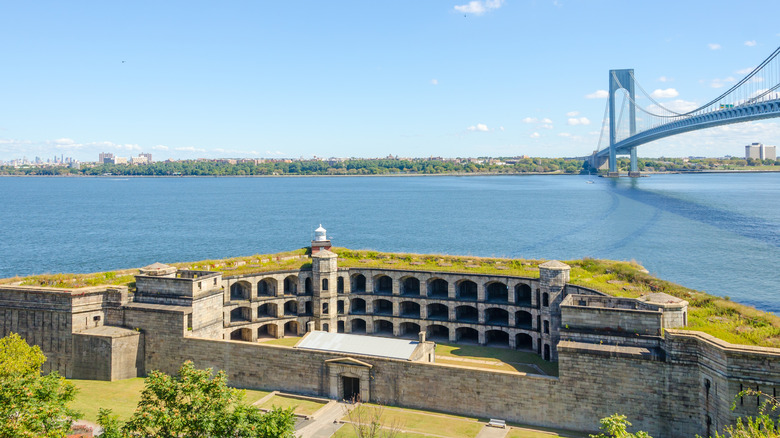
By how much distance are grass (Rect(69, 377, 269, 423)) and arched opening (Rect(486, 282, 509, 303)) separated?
60.7 ft

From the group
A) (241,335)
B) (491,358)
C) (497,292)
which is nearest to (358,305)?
(241,335)

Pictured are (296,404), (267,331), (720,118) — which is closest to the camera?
(296,404)

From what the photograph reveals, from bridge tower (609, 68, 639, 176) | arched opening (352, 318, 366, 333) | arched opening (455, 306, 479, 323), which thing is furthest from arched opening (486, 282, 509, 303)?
bridge tower (609, 68, 639, 176)

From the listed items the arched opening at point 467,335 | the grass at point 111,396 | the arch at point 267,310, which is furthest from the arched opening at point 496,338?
the grass at point 111,396

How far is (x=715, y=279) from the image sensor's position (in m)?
56.5

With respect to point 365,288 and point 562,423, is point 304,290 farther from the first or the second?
point 562,423

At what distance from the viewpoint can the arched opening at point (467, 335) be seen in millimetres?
40481

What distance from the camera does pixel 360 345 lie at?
1219 inches

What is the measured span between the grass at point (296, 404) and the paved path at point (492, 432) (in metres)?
8.42

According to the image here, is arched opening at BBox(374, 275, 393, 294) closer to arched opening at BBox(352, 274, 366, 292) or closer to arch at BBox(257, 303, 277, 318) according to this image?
arched opening at BBox(352, 274, 366, 292)

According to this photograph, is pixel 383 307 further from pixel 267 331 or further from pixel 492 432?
pixel 492 432

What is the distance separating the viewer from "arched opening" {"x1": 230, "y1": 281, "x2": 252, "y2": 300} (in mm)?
40969

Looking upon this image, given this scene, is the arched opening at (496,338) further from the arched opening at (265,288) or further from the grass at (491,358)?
the arched opening at (265,288)

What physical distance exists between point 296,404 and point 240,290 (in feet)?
51.2
